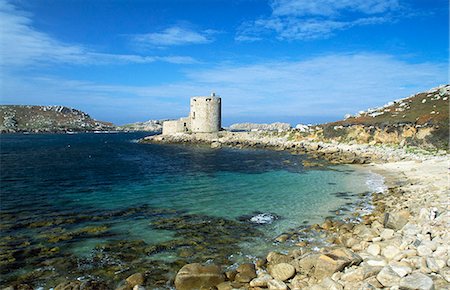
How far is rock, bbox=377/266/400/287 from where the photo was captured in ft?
19.1

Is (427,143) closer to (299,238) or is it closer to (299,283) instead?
(299,238)

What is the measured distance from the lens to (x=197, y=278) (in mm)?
7449

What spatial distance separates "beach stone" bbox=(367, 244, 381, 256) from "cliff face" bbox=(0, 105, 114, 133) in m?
128

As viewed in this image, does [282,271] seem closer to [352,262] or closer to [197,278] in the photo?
[352,262]

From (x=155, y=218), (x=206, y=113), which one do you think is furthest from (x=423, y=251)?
(x=206, y=113)

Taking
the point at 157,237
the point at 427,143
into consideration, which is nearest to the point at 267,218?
the point at 157,237

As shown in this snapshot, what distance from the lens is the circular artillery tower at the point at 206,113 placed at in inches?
2240

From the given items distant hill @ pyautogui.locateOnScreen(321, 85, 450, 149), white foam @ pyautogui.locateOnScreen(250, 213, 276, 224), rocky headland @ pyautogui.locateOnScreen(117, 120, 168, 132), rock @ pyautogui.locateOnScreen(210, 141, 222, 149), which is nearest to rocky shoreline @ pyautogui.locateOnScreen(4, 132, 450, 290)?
white foam @ pyautogui.locateOnScreen(250, 213, 276, 224)

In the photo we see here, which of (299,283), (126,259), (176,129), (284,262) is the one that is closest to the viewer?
(299,283)

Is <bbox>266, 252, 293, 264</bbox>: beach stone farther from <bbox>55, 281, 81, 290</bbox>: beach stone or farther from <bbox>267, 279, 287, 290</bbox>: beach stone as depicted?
<bbox>55, 281, 81, 290</bbox>: beach stone

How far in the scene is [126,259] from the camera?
29.3 feet

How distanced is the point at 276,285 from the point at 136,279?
342 cm

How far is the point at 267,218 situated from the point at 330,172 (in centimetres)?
1343

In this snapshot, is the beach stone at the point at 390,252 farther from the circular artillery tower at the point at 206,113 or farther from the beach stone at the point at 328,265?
the circular artillery tower at the point at 206,113
